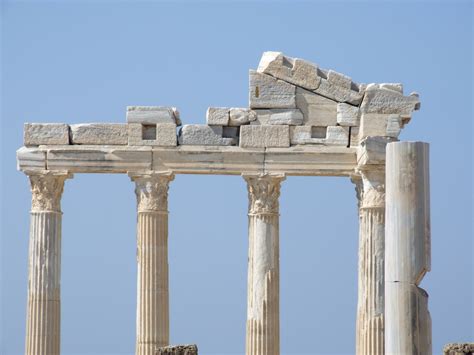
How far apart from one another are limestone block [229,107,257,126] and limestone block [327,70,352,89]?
2.82m

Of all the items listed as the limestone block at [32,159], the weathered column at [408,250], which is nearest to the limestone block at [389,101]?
the limestone block at [32,159]

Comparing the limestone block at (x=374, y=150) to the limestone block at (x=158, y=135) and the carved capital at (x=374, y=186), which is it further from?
the limestone block at (x=158, y=135)

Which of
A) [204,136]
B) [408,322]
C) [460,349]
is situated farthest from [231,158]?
[408,322]

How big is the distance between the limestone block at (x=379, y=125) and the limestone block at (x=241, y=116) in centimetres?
369

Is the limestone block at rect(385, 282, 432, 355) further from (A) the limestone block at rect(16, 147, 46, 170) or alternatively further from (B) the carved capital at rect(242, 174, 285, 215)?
(A) the limestone block at rect(16, 147, 46, 170)

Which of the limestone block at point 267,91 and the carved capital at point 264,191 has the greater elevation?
the limestone block at point 267,91

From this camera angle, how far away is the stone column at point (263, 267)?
52344mm

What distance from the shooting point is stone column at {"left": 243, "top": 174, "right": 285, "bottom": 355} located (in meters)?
52.3

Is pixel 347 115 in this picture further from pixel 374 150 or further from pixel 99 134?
pixel 99 134

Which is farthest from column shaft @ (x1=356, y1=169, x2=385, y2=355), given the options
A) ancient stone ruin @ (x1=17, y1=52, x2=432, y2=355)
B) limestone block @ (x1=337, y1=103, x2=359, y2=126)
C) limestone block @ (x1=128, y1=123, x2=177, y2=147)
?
limestone block @ (x1=128, y1=123, x2=177, y2=147)

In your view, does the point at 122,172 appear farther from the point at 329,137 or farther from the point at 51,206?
the point at 329,137

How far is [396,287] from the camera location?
1344 inches

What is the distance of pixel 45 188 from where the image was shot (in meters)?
53.1

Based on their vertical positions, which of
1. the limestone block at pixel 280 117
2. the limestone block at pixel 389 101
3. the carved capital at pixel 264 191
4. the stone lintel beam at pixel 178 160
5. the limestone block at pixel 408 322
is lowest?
the limestone block at pixel 408 322
